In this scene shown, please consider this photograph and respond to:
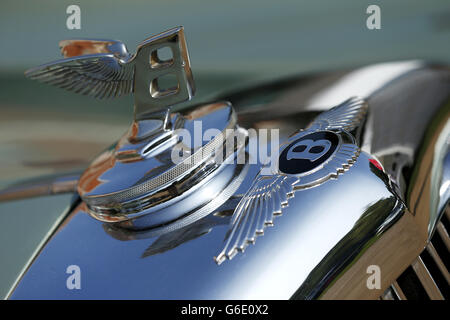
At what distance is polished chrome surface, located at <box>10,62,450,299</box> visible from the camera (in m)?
0.72

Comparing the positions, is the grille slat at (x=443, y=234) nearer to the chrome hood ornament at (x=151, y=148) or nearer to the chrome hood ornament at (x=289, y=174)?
the chrome hood ornament at (x=289, y=174)

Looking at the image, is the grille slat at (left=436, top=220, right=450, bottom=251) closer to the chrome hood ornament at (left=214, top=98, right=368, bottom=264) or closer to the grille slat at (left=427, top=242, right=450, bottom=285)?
the grille slat at (left=427, top=242, right=450, bottom=285)

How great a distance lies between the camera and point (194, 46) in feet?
4.13

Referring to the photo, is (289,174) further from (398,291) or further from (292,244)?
(398,291)

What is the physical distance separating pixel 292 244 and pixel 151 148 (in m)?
0.31

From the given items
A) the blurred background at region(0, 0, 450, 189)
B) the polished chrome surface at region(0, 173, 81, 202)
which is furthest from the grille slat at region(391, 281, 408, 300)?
the polished chrome surface at region(0, 173, 81, 202)

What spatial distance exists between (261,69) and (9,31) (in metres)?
0.66

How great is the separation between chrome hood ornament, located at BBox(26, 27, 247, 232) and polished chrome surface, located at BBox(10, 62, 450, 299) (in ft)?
0.09

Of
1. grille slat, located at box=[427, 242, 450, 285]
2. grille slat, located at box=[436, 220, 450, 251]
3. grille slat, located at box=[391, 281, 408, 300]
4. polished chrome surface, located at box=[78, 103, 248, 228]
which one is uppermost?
polished chrome surface, located at box=[78, 103, 248, 228]

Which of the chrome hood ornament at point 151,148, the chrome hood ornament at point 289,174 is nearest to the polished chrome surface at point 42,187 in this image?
the chrome hood ornament at point 151,148

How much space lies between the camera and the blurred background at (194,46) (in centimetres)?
116

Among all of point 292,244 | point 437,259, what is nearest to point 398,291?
point 437,259

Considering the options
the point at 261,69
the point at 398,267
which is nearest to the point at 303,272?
the point at 398,267
